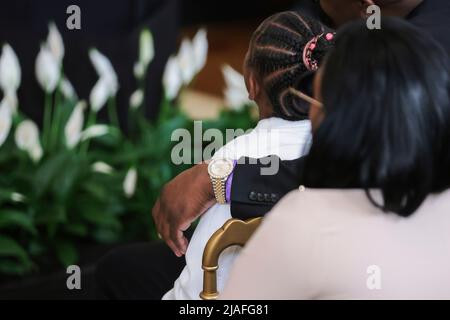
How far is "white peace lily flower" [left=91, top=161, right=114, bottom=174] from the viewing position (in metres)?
2.60

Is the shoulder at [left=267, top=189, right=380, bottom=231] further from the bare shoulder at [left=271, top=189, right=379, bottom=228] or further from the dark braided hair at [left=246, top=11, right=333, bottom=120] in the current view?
the dark braided hair at [left=246, top=11, right=333, bottom=120]

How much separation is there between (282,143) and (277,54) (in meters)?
0.15

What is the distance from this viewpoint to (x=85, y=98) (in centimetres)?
314

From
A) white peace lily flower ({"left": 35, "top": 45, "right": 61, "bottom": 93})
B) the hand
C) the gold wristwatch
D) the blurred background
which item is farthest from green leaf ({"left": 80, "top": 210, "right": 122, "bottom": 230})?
the gold wristwatch

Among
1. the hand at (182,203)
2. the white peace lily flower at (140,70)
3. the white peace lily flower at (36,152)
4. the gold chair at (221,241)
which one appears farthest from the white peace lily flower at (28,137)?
the gold chair at (221,241)

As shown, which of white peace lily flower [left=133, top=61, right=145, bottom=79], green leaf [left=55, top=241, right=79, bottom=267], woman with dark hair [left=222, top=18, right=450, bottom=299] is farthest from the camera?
white peace lily flower [left=133, top=61, right=145, bottom=79]

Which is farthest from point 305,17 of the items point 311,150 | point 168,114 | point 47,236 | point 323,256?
point 168,114

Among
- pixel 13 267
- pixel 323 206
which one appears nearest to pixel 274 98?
pixel 323 206

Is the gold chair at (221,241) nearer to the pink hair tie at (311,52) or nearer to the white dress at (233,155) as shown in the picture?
the white dress at (233,155)

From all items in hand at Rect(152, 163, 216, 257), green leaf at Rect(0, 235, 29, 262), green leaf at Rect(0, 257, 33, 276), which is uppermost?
hand at Rect(152, 163, 216, 257)

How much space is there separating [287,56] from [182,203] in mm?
309

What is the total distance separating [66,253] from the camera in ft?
8.35

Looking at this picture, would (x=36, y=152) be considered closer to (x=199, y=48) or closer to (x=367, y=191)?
(x=199, y=48)
